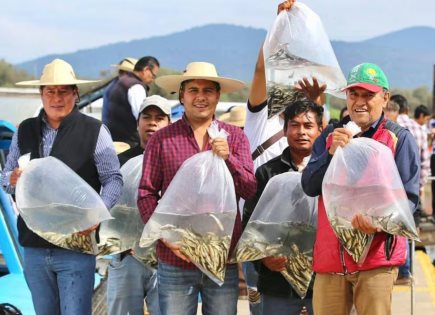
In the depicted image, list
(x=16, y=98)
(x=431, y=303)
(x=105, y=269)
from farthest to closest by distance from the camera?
(x=16, y=98), (x=431, y=303), (x=105, y=269)

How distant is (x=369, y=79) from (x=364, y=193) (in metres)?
0.61

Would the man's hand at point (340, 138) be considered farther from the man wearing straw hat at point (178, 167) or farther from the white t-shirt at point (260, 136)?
the white t-shirt at point (260, 136)

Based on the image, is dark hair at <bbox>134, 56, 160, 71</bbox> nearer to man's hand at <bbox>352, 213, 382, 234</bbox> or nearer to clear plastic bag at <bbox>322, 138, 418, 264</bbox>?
clear plastic bag at <bbox>322, 138, 418, 264</bbox>

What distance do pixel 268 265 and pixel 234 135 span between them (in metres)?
0.73

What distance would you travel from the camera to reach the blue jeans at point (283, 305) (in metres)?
4.73

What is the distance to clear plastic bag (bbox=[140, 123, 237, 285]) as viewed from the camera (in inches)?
166

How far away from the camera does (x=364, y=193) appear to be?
13.2ft

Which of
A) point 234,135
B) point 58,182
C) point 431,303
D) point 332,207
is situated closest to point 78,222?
point 58,182

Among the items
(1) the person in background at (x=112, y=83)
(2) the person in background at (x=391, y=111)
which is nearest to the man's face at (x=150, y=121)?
(1) the person in background at (x=112, y=83)

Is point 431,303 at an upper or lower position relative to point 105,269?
lower

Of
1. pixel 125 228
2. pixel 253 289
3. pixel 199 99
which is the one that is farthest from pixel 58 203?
pixel 253 289

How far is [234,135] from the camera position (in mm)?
4484

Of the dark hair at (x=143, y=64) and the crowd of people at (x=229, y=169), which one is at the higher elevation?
the dark hair at (x=143, y=64)

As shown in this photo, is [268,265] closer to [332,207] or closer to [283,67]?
[332,207]
